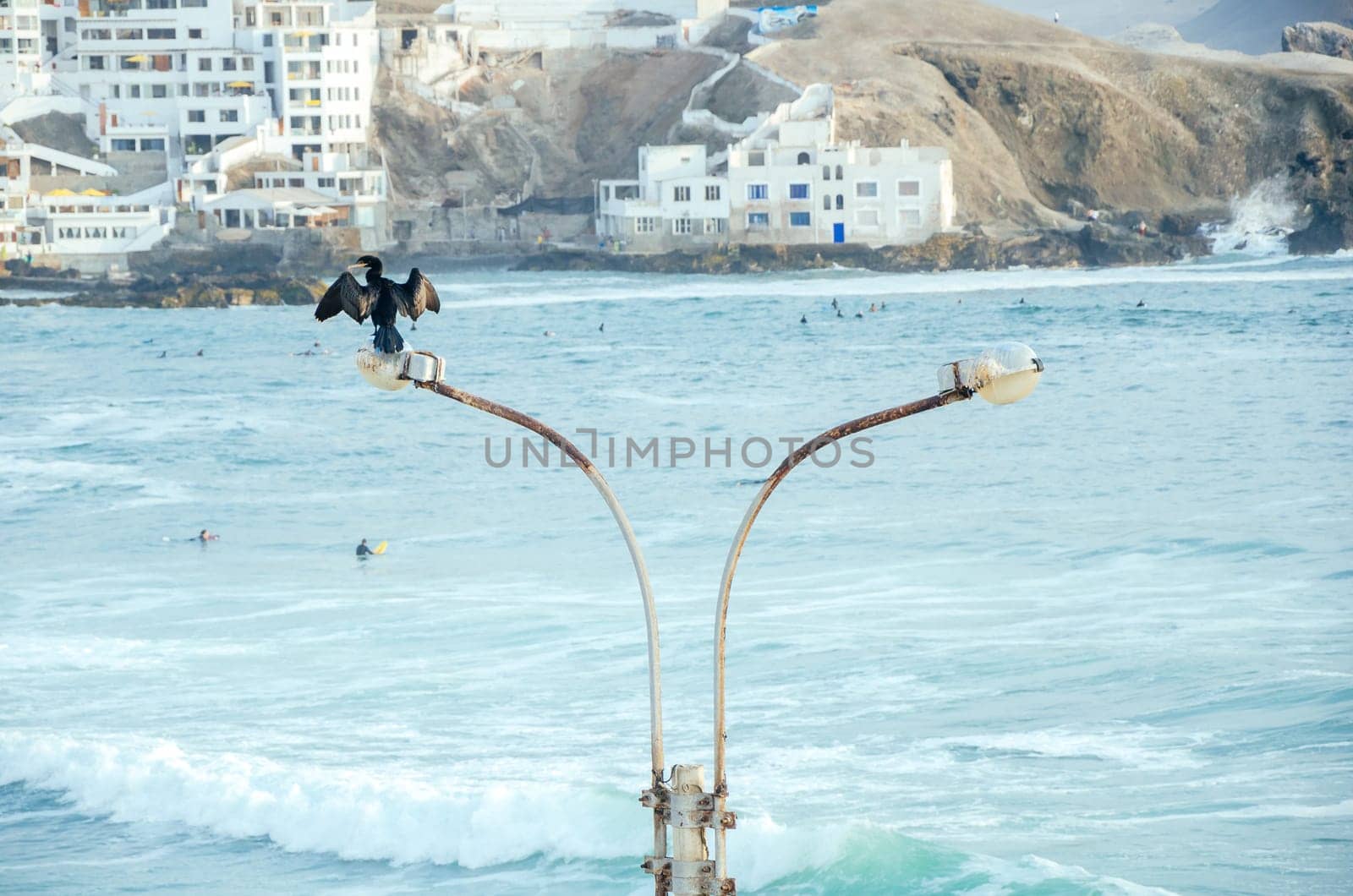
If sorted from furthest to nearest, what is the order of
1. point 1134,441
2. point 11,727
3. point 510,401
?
point 510,401 → point 1134,441 → point 11,727

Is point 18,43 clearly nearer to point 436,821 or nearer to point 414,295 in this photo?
point 436,821

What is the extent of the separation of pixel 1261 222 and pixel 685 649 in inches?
3167

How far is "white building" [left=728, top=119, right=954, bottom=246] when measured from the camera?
255 feet

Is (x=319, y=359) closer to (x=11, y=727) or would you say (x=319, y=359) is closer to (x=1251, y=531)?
(x=1251, y=531)

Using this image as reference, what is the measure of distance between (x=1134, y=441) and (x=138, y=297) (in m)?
43.1

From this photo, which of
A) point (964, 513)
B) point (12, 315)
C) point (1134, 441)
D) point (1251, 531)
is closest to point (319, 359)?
point (12, 315)

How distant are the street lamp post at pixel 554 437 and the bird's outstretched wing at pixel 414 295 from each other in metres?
0.48

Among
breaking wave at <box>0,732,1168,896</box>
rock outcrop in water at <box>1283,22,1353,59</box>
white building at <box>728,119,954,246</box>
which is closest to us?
breaking wave at <box>0,732,1168,896</box>

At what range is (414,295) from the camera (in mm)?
8273

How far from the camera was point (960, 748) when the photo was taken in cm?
1680

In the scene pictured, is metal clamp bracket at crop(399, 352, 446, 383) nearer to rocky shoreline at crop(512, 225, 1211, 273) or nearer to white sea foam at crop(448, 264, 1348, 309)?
white sea foam at crop(448, 264, 1348, 309)

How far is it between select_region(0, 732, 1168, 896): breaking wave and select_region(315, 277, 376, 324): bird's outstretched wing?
24.4ft

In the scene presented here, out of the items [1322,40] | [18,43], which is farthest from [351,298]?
[1322,40]

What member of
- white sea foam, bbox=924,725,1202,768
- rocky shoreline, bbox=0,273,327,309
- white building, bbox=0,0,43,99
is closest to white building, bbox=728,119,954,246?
rocky shoreline, bbox=0,273,327,309
